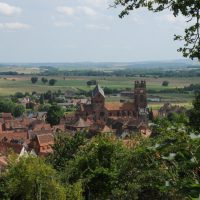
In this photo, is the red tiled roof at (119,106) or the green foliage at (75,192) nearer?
the green foliage at (75,192)

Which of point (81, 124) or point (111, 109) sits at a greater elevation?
point (111, 109)

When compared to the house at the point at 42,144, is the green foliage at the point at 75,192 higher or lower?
higher

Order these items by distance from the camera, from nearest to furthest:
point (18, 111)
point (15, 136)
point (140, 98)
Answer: point (15, 136), point (140, 98), point (18, 111)

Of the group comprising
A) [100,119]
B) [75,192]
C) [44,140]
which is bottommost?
[100,119]

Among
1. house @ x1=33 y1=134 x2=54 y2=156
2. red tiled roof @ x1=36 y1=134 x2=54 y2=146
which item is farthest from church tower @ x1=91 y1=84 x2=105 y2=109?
house @ x1=33 y1=134 x2=54 y2=156

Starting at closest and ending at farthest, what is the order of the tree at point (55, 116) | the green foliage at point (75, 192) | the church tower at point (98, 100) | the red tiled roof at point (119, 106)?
the green foliage at point (75, 192) < the tree at point (55, 116) < the church tower at point (98, 100) < the red tiled roof at point (119, 106)

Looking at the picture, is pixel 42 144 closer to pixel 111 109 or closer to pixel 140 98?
pixel 111 109

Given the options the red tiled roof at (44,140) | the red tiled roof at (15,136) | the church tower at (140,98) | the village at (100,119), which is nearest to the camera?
the red tiled roof at (44,140)

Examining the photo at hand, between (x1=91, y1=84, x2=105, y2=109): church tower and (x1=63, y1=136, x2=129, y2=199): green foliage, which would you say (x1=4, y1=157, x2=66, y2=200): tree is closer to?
(x1=63, y1=136, x2=129, y2=199): green foliage

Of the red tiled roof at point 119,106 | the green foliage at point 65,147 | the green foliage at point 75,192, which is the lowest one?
the red tiled roof at point 119,106

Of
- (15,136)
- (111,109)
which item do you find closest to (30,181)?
(15,136)

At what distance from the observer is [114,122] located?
90562 mm

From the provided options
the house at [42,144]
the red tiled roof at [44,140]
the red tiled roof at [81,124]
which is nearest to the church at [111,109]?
the red tiled roof at [81,124]

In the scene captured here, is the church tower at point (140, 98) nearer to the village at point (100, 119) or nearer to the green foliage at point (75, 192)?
the village at point (100, 119)
